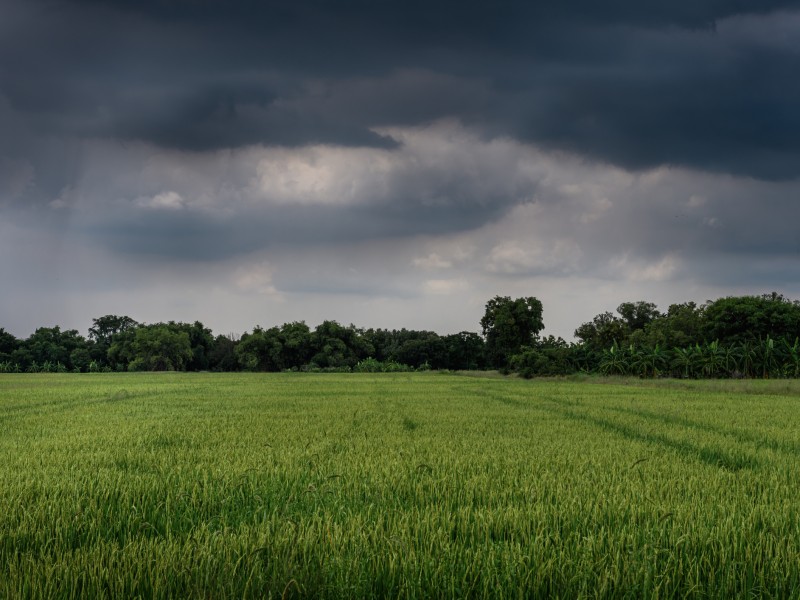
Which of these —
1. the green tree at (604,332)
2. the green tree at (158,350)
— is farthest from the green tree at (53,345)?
the green tree at (604,332)

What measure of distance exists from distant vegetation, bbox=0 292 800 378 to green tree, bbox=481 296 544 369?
14 cm

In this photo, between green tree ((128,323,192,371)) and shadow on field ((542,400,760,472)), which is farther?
green tree ((128,323,192,371))

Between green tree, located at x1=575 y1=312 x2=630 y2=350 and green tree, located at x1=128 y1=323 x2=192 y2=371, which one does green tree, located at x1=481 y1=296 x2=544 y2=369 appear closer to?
green tree, located at x1=575 y1=312 x2=630 y2=350

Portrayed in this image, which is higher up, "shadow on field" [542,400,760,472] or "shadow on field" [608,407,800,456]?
"shadow on field" [542,400,760,472]

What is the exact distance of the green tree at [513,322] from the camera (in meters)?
70.3

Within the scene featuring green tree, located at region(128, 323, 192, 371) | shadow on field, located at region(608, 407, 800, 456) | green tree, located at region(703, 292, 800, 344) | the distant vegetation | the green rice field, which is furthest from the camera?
green tree, located at region(128, 323, 192, 371)

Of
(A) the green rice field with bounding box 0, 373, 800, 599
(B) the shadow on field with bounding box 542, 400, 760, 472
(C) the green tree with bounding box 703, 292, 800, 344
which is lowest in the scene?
(B) the shadow on field with bounding box 542, 400, 760, 472

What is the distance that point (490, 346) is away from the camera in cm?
7619

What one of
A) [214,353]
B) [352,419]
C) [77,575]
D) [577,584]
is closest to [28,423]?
[352,419]

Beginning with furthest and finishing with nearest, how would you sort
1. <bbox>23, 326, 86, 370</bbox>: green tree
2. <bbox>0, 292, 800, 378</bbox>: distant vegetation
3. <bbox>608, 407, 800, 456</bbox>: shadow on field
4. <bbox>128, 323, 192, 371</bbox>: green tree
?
<bbox>23, 326, 86, 370</bbox>: green tree < <bbox>128, 323, 192, 371</bbox>: green tree < <bbox>0, 292, 800, 378</bbox>: distant vegetation < <bbox>608, 407, 800, 456</bbox>: shadow on field

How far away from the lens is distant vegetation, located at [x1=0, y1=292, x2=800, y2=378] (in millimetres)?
50750

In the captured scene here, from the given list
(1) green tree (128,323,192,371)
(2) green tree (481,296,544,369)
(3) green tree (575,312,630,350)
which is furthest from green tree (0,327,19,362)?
(3) green tree (575,312,630,350)

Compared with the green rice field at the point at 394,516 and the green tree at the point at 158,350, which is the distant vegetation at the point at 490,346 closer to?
the green tree at the point at 158,350

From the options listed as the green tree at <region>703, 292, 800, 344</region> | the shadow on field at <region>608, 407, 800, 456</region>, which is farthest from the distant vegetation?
the shadow on field at <region>608, 407, 800, 456</region>
